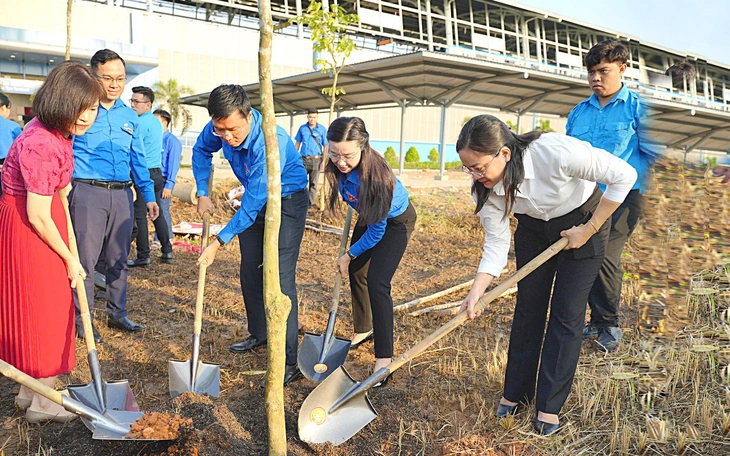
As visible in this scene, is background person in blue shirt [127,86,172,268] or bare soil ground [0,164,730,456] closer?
bare soil ground [0,164,730,456]

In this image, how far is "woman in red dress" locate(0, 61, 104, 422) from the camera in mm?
2318

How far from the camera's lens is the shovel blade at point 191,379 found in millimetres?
2840

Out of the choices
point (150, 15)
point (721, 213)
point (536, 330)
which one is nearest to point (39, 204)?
point (536, 330)

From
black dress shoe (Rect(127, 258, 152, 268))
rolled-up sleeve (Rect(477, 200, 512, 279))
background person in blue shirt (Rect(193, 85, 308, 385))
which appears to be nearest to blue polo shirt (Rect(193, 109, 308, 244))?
background person in blue shirt (Rect(193, 85, 308, 385))

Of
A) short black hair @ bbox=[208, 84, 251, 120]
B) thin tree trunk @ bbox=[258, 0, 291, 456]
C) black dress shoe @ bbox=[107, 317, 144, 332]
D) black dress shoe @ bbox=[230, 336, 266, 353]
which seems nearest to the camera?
thin tree trunk @ bbox=[258, 0, 291, 456]

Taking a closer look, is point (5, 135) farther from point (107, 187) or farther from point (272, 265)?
point (272, 265)

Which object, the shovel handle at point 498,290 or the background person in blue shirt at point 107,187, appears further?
the background person in blue shirt at point 107,187

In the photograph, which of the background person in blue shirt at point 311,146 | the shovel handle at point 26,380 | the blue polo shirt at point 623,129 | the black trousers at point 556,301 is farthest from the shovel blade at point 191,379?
the background person in blue shirt at point 311,146

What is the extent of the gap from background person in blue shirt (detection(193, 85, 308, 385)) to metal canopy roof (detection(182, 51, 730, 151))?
8.37 meters

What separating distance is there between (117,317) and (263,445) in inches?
77.1

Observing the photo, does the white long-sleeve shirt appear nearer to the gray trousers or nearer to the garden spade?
the garden spade

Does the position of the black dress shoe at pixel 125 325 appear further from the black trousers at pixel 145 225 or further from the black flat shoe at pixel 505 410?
the black flat shoe at pixel 505 410

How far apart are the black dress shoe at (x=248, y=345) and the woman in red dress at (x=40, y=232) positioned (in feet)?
3.77

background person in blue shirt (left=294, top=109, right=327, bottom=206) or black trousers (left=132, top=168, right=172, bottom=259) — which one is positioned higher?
background person in blue shirt (left=294, top=109, right=327, bottom=206)
